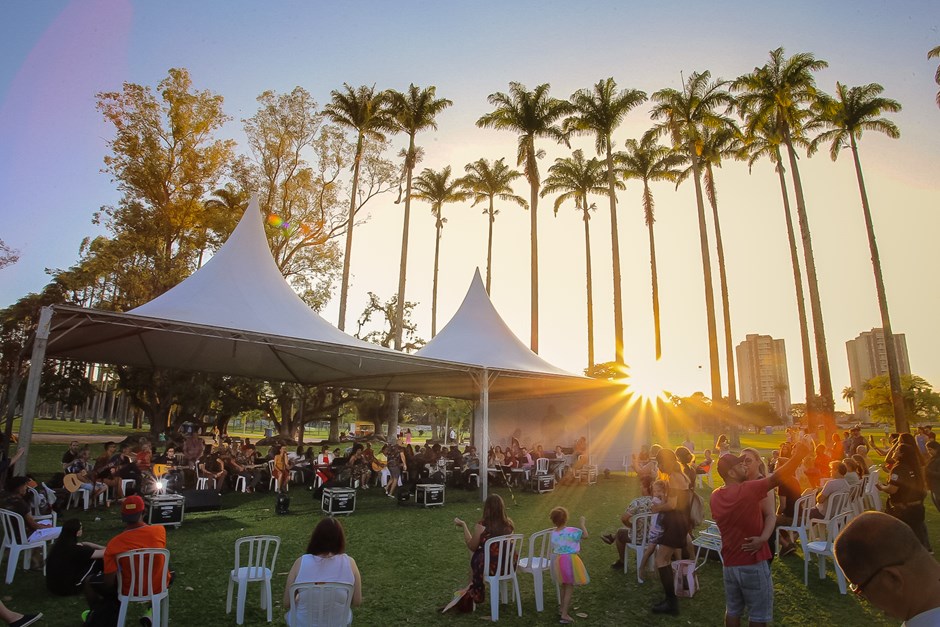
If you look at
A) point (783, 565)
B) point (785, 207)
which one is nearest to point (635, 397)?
point (783, 565)

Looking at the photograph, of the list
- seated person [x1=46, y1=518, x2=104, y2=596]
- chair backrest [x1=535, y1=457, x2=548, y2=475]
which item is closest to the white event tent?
chair backrest [x1=535, y1=457, x2=548, y2=475]

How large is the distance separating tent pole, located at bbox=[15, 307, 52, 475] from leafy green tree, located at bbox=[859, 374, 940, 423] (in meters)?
61.2

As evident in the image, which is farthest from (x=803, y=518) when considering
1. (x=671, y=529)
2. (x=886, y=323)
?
(x=886, y=323)

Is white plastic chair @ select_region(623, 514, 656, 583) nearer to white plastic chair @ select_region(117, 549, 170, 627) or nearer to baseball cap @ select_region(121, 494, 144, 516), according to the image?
white plastic chair @ select_region(117, 549, 170, 627)

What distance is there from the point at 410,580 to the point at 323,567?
3.09 metres

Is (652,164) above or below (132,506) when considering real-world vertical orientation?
above

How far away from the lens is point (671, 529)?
16.2 ft

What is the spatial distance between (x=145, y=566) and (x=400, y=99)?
25217mm

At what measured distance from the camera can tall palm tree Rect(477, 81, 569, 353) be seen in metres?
25.9

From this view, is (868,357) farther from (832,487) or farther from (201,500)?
(201,500)

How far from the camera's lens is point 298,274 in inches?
1015

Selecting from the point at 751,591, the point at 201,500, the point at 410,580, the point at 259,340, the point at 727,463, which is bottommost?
the point at 410,580

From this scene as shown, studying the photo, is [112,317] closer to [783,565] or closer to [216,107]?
[783,565]

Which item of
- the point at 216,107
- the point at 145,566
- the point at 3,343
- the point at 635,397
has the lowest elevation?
the point at 145,566
